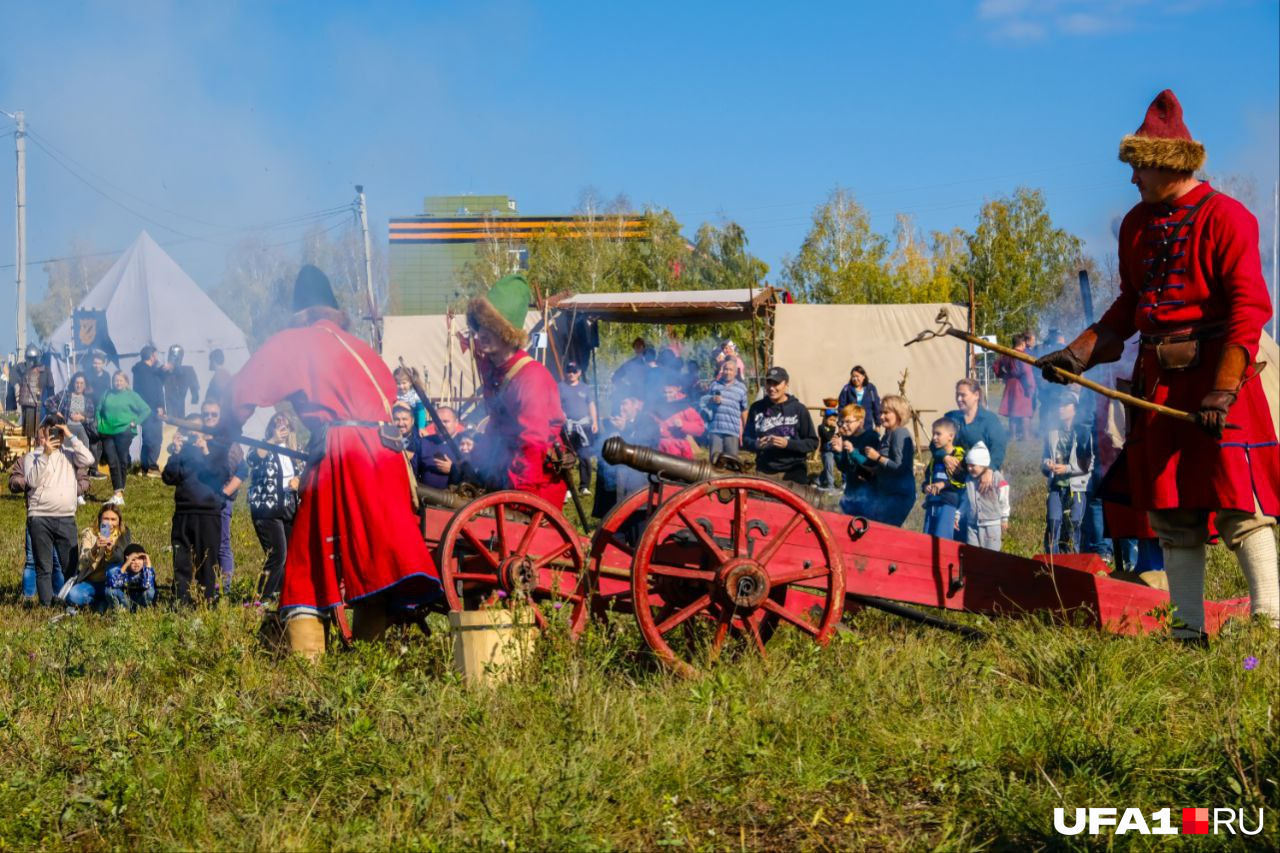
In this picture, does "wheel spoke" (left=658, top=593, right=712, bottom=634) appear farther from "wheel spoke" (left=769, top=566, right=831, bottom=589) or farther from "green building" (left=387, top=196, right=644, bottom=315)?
"green building" (left=387, top=196, right=644, bottom=315)

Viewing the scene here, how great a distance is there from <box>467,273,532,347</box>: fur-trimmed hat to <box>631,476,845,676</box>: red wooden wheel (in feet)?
4.23

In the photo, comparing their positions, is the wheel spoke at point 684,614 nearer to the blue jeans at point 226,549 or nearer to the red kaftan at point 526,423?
the red kaftan at point 526,423

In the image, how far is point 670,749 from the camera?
3.77 metres

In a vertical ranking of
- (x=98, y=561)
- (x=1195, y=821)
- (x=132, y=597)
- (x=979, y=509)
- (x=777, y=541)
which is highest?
(x=777, y=541)

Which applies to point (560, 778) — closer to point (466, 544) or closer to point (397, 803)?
point (397, 803)

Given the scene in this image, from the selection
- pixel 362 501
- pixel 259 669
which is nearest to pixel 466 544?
pixel 362 501

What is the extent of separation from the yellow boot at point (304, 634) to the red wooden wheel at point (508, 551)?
0.54 metres

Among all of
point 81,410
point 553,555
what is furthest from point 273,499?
point 81,410

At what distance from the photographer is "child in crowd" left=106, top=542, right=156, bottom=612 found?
8859 mm

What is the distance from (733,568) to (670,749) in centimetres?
110

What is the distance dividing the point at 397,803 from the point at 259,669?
6.64ft

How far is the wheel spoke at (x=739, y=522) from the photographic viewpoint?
4840 mm

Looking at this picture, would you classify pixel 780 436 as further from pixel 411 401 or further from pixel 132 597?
pixel 132 597

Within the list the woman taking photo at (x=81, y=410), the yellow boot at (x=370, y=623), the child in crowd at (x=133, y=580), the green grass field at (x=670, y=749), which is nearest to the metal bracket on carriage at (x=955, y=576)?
the green grass field at (x=670, y=749)
